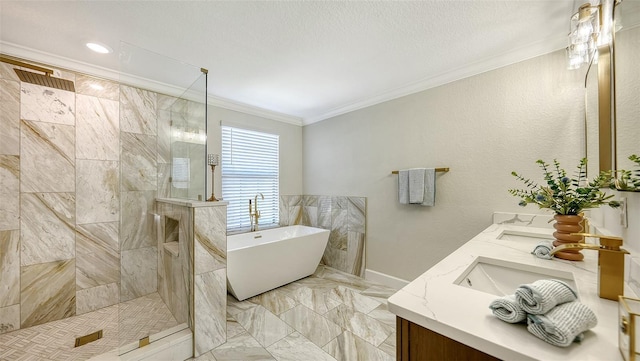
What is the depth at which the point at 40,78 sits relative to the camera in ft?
7.19

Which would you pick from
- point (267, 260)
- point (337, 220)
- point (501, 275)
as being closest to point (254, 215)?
point (267, 260)

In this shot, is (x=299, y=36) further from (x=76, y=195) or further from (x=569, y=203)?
(x=76, y=195)

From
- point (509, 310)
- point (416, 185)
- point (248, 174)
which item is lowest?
point (509, 310)

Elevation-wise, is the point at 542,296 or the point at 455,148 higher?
the point at 455,148

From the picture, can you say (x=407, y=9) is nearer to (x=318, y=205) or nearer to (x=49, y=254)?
(x=318, y=205)

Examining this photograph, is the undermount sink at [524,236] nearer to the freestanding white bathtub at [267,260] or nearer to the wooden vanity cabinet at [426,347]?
the wooden vanity cabinet at [426,347]

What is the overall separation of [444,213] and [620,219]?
4.81 ft

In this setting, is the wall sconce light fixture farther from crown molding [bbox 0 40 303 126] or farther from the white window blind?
the white window blind

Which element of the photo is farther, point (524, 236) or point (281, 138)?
point (281, 138)

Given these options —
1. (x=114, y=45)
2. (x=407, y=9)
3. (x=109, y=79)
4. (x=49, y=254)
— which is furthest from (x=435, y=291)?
(x=109, y=79)

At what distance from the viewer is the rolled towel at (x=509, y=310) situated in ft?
2.14

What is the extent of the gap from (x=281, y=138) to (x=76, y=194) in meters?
2.56

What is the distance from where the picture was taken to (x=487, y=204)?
230 centimetres

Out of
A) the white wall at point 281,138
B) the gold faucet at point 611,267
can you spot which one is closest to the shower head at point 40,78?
the white wall at point 281,138
